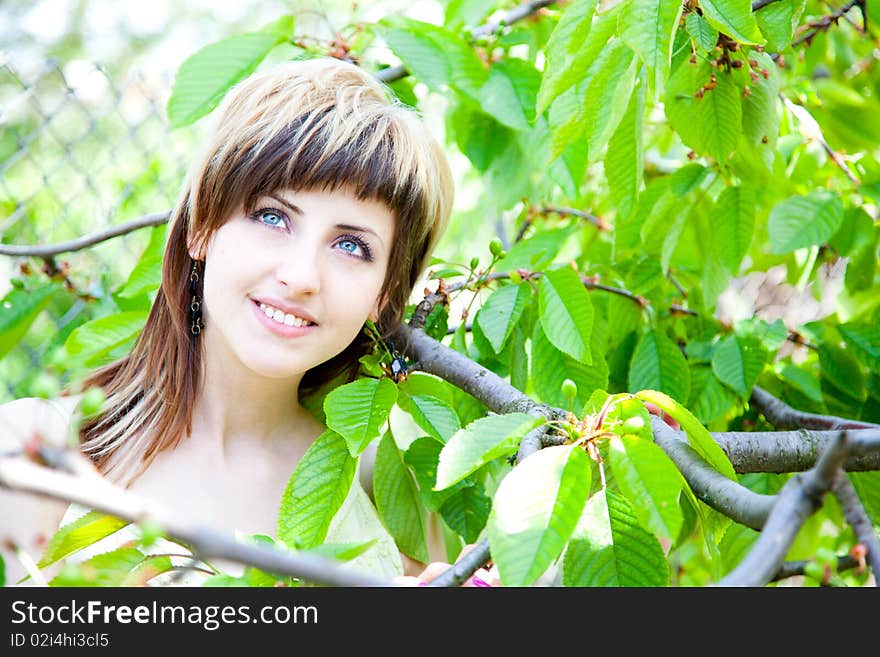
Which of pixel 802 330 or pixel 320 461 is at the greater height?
pixel 802 330

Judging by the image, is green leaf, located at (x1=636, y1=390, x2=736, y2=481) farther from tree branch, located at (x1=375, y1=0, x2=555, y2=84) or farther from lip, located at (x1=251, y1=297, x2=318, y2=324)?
tree branch, located at (x1=375, y1=0, x2=555, y2=84)

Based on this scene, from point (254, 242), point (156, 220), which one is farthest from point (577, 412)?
point (156, 220)

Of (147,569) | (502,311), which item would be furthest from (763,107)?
(147,569)

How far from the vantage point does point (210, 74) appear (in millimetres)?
1483

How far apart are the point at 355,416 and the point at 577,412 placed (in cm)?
34

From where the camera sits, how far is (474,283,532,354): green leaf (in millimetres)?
1276

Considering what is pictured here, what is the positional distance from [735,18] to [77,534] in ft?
2.77

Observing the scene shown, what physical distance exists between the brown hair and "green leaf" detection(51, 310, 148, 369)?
3 centimetres

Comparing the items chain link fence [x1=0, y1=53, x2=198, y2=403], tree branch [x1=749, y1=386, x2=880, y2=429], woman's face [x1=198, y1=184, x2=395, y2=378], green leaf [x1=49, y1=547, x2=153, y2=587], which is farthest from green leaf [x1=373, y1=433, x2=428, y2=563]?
chain link fence [x1=0, y1=53, x2=198, y2=403]

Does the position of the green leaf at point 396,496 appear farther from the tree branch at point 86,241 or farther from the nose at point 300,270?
the tree branch at point 86,241
